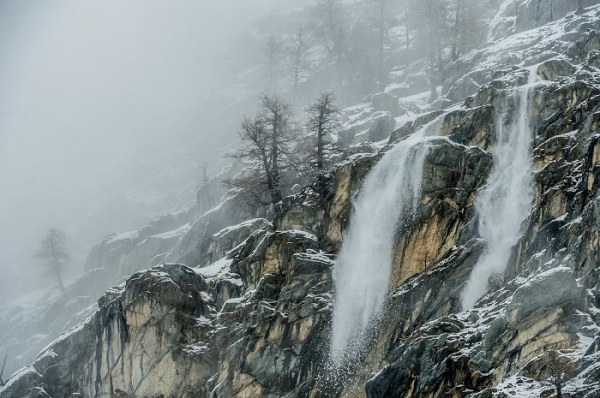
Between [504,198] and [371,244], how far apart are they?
24.8 feet

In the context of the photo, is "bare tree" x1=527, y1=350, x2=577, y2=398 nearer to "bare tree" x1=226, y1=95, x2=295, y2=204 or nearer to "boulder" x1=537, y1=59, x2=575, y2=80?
"boulder" x1=537, y1=59, x2=575, y2=80

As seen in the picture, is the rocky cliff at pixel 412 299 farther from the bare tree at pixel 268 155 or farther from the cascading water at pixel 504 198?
the bare tree at pixel 268 155

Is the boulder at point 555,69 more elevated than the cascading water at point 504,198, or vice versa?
the boulder at point 555,69

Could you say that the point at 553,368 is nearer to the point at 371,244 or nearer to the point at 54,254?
the point at 371,244

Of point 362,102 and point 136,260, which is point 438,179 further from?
point 136,260

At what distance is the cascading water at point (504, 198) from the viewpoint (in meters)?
33.8

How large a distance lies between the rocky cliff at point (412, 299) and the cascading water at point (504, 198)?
0.44m

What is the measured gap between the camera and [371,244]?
38969mm

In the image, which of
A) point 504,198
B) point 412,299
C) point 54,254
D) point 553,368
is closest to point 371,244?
point 412,299

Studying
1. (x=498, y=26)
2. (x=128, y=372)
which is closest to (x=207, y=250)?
(x=128, y=372)

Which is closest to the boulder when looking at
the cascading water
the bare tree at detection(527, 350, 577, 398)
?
the cascading water

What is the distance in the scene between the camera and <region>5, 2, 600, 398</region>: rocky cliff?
28.3m

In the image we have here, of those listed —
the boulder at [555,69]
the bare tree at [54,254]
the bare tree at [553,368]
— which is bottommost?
the bare tree at [553,368]

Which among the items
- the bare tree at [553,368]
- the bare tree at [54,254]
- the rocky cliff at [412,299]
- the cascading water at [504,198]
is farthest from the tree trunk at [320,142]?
the bare tree at [54,254]
